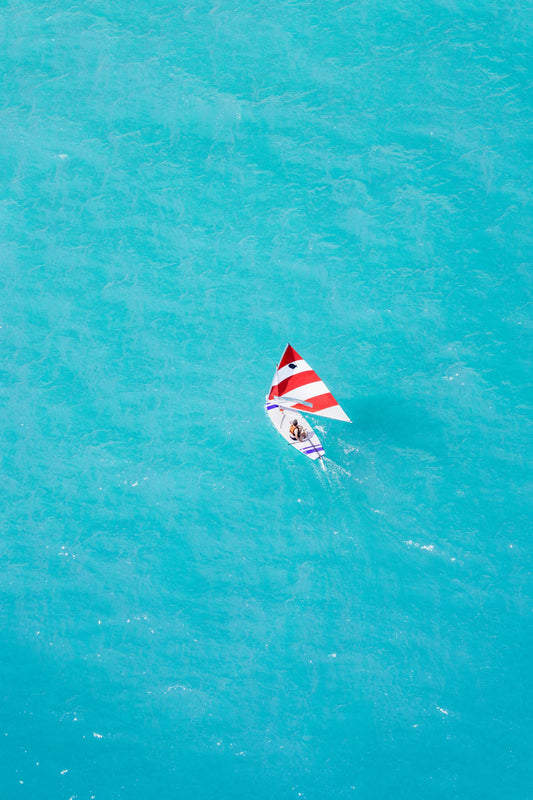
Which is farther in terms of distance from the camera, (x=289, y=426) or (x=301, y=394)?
(x=289, y=426)

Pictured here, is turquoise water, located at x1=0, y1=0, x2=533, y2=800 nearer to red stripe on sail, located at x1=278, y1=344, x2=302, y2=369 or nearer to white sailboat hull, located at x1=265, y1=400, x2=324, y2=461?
white sailboat hull, located at x1=265, y1=400, x2=324, y2=461

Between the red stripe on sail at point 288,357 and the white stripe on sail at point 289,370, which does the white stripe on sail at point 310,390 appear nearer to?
the white stripe on sail at point 289,370

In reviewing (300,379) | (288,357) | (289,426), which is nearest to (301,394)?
(300,379)

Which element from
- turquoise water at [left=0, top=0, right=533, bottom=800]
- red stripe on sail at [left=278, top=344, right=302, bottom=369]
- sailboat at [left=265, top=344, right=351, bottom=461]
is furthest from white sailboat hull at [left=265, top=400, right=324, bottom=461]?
red stripe on sail at [left=278, top=344, right=302, bottom=369]

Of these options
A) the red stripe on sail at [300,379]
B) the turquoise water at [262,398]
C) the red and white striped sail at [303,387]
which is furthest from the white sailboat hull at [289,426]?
the red stripe on sail at [300,379]

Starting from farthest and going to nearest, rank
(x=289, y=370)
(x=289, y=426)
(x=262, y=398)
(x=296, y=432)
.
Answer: (x=262, y=398) < (x=289, y=426) < (x=296, y=432) < (x=289, y=370)

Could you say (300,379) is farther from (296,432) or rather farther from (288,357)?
(296,432)

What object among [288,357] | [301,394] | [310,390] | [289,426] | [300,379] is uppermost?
[288,357]
